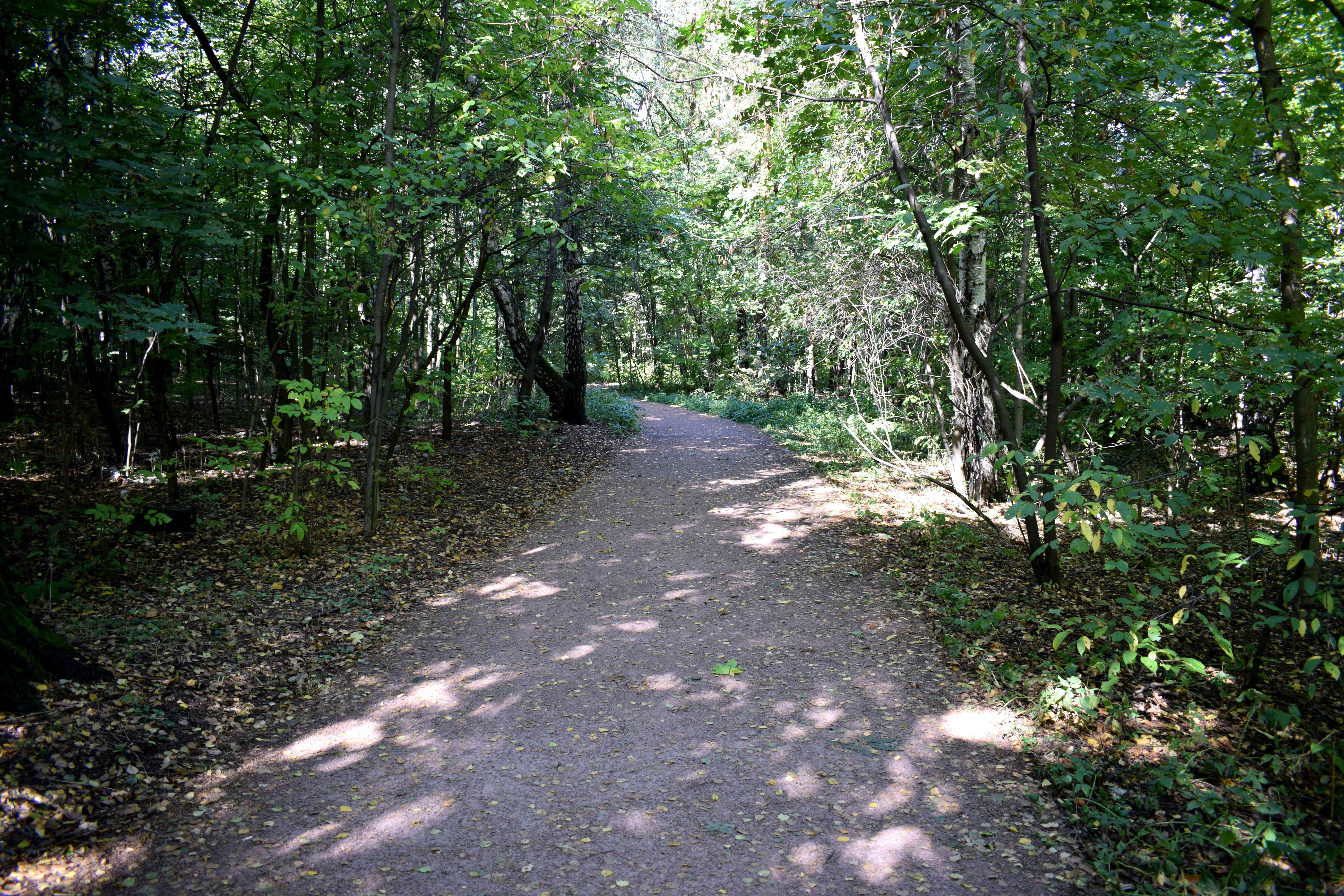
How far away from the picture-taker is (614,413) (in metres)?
18.4

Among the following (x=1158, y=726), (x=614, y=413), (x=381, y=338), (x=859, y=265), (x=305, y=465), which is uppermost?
(x=859, y=265)

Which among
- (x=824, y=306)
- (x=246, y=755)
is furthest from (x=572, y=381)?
(x=246, y=755)

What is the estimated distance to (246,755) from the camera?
381 centimetres

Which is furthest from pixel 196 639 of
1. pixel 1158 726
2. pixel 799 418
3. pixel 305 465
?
pixel 799 418

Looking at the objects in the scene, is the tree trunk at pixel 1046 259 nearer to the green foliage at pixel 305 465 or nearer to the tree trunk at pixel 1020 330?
the tree trunk at pixel 1020 330

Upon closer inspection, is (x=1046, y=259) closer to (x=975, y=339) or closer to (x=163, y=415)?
(x=975, y=339)

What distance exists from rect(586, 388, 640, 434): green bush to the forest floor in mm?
10357

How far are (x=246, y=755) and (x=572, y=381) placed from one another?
474 inches

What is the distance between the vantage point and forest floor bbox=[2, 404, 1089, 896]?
299 cm

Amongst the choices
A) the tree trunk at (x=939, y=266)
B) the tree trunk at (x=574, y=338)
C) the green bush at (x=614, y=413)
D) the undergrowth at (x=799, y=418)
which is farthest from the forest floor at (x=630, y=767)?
the green bush at (x=614, y=413)

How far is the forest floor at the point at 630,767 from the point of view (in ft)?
9.82

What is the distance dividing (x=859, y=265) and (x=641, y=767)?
7375 mm

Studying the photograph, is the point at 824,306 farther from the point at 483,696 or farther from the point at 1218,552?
the point at 483,696

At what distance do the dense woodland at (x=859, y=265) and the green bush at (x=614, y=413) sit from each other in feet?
17.0
